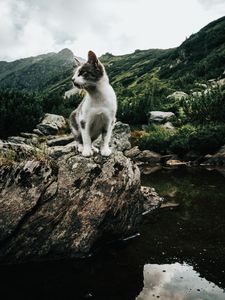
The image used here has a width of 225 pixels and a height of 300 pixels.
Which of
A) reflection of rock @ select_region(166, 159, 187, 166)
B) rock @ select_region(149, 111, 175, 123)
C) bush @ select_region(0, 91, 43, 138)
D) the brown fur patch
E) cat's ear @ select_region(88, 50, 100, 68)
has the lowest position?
reflection of rock @ select_region(166, 159, 187, 166)

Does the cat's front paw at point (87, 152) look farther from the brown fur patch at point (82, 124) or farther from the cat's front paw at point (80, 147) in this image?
the brown fur patch at point (82, 124)

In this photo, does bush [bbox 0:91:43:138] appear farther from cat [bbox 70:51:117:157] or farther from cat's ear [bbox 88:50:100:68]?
cat's ear [bbox 88:50:100:68]

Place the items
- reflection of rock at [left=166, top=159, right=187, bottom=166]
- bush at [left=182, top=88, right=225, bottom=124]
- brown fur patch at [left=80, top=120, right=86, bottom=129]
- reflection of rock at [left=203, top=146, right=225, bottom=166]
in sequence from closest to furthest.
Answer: brown fur patch at [left=80, top=120, right=86, bottom=129] → reflection of rock at [left=203, top=146, right=225, bottom=166] → reflection of rock at [left=166, top=159, right=187, bottom=166] → bush at [left=182, top=88, right=225, bottom=124]

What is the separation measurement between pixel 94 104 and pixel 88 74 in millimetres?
648

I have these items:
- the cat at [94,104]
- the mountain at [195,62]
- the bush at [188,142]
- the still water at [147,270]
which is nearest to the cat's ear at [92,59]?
the cat at [94,104]

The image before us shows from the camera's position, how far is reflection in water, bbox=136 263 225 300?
16.7 feet

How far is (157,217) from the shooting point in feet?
30.8

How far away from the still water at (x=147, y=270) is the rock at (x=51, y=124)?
769 inches

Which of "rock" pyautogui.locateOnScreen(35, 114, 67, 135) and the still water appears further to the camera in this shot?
Answer: "rock" pyautogui.locateOnScreen(35, 114, 67, 135)

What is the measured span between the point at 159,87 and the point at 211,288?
56.5 metres

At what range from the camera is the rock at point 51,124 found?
Answer: 27.2m

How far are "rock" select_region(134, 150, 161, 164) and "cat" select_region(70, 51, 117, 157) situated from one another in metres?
17.8

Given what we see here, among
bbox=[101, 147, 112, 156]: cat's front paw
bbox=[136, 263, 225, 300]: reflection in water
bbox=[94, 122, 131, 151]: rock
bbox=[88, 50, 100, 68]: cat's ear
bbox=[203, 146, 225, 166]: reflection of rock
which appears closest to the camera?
bbox=[136, 263, 225, 300]: reflection in water

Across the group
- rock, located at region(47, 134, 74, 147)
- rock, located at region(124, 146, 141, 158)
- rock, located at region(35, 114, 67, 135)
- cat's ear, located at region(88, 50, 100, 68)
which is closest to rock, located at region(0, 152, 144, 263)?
cat's ear, located at region(88, 50, 100, 68)
